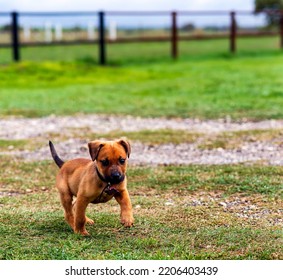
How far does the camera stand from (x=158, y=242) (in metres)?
5.38

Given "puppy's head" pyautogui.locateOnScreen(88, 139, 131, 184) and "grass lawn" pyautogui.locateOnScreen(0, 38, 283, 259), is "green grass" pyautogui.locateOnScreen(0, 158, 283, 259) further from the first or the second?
"puppy's head" pyautogui.locateOnScreen(88, 139, 131, 184)

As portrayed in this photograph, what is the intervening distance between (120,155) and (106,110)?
24.3ft

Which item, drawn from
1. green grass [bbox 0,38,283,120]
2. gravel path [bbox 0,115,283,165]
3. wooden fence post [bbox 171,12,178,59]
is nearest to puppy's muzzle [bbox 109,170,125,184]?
gravel path [bbox 0,115,283,165]

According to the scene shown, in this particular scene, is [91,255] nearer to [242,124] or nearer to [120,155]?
[120,155]

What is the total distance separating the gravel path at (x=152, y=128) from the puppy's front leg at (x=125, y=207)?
2.95 m

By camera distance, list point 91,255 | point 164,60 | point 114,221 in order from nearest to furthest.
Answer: point 91,255, point 114,221, point 164,60

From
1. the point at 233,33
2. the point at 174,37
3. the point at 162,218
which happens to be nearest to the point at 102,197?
the point at 162,218

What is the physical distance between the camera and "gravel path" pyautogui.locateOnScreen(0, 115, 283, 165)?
8.59 metres

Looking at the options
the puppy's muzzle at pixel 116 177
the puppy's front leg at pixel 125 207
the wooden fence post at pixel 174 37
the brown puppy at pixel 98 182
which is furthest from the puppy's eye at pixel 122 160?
the wooden fence post at pixel 174 37

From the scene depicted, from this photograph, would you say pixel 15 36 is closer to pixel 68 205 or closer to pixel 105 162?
pixel 68 205

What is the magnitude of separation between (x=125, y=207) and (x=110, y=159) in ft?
1.35

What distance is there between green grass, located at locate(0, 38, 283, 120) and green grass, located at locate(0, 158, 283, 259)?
13.6 feet

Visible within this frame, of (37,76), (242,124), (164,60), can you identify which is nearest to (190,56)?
(164,60)

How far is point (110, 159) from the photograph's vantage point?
5.25 metres
